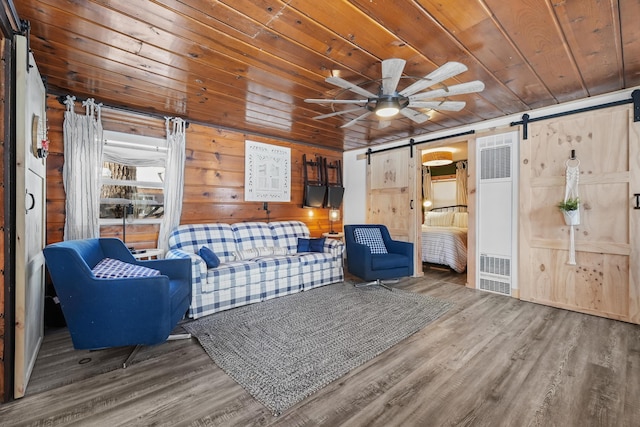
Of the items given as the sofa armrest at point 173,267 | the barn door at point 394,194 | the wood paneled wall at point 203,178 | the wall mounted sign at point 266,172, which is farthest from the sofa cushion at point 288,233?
the sofa armrest at point 173,267

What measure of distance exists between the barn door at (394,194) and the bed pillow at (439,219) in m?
2.20

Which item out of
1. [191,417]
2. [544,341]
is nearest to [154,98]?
[191,417]

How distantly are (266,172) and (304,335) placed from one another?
108 inches

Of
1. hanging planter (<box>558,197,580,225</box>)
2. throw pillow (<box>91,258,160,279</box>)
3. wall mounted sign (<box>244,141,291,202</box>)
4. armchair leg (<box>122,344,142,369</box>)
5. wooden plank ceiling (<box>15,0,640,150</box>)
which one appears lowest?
armchair leg (<box>122,344,142,369</box>)

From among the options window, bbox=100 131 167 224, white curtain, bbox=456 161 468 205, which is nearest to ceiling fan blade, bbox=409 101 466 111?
window, bbox=100 131 167 224

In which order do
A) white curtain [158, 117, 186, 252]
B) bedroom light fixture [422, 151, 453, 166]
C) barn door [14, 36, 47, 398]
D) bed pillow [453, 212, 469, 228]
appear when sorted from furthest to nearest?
bed pillow [453, 212, 469, 228]
bedroom light fixture [422, 151, 453, 166]
white curtain [158, 117, 186, 252]
barn door [14, 36, 47, 398]

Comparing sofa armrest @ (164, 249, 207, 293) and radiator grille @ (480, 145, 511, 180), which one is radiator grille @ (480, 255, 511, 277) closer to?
radiator grille @ (480, 145, 511, 180)

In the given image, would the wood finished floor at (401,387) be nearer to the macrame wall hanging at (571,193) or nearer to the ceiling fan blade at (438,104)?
the macrame wall hanging at (571,193)

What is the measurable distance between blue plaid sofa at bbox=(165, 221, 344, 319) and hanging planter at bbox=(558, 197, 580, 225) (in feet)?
8.45

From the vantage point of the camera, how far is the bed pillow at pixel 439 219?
6.46 metres

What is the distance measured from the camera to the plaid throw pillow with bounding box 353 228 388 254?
420cm

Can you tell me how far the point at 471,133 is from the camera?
392 centimetres

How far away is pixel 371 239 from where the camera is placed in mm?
4281

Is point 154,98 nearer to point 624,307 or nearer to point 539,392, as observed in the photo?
point 539,392
